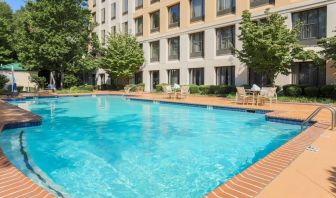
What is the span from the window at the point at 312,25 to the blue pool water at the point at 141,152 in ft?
31.8

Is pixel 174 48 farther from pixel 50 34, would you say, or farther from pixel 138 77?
pixel 50 34

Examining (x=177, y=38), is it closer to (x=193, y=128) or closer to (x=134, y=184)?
(x=193, y=128)

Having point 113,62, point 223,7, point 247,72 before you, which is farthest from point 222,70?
point 113,62

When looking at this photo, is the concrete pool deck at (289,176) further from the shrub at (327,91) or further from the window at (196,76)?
the window at (196,76)

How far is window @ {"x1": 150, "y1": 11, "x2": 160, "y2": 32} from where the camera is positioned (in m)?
32.8

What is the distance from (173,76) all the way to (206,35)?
6.35 m

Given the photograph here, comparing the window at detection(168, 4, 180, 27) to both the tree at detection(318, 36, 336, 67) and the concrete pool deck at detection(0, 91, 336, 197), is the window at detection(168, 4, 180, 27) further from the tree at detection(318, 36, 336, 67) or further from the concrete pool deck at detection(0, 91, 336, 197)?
the concrete pool deck at detection(0, 91, 336, 197)

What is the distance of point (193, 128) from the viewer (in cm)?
1148

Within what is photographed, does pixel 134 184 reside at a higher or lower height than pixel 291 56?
lower

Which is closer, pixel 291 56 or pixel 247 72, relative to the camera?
pixel 291 56

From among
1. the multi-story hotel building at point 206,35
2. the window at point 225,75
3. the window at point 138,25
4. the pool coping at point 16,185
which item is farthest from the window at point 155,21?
the pool coping at point 16,185

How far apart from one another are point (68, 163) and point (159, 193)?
9.52 feet

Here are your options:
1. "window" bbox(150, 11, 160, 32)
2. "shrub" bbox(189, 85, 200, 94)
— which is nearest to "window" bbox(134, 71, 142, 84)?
"window" bbox(150, 11, 160, 32)

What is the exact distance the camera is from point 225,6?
25.3m
